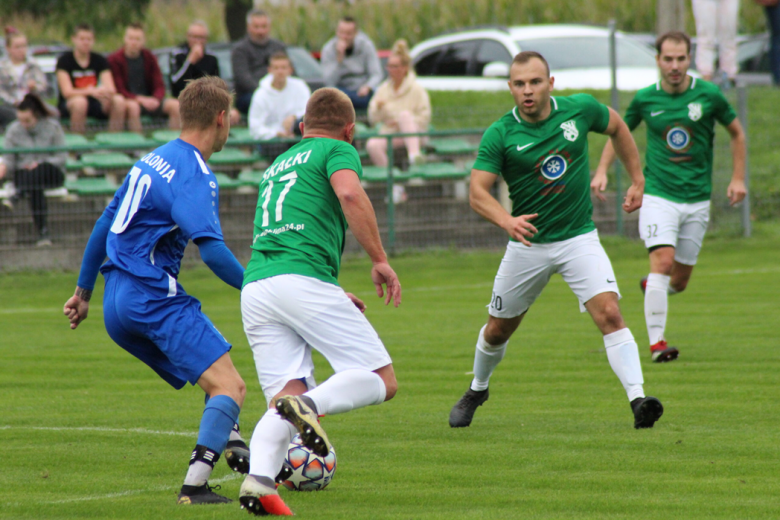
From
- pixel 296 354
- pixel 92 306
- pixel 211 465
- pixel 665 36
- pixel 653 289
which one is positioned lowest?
pixel 92 306

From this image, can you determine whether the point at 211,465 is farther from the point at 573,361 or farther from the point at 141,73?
the point at 141,73

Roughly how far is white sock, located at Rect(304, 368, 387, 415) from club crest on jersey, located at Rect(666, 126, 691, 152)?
529cm

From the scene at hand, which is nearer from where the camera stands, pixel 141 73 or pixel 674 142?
pixel 674 142

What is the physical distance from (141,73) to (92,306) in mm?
4914

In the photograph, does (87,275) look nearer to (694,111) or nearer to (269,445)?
(269,445)

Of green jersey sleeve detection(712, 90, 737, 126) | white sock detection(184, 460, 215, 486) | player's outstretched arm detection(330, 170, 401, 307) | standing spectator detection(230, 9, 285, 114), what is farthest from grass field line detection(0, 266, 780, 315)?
player's outstretched arm detection(330, 170, 401, 307)

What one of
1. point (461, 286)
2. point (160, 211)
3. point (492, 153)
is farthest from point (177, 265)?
point (461, 286)

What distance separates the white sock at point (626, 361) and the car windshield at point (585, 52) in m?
13.9

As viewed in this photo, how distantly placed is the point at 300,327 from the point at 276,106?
11.6 meters

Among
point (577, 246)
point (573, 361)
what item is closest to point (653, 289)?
point (573, 361)

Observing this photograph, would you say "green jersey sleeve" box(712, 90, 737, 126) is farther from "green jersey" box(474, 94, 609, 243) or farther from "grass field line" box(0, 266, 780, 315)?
"grass field line" box(0, 266, 780, 315)

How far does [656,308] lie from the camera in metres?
9.23

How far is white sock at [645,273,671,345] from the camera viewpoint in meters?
9.23

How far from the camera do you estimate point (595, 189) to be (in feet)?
25.8
